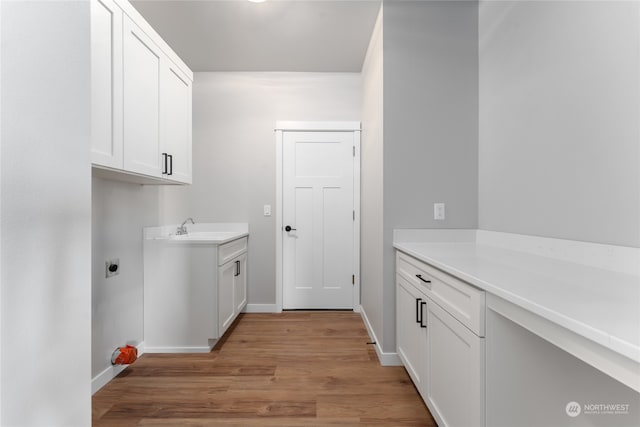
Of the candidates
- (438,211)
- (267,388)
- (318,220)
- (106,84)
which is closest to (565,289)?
(438,211)

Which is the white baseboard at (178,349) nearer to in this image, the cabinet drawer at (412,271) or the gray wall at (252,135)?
the gray wall at (252,135)

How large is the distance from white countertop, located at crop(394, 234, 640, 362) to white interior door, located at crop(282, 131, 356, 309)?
174cm

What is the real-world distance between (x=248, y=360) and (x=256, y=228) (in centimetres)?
143

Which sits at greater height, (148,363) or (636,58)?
(636,58)

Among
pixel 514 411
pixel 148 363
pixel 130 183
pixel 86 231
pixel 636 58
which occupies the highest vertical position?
pixel 636 58

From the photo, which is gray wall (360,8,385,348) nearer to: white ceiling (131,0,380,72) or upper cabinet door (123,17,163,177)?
white ceiling (131,0,380,72)

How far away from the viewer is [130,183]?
2.26m

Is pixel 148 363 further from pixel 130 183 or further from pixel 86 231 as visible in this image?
pixel 86 231

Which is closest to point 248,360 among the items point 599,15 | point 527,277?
point 527,277

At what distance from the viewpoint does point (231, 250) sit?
2.73 m

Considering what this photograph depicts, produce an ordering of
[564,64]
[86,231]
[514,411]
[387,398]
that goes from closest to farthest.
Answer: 1. [86,231]
2. [514,411]
3. [564,64]
4. [387,398]

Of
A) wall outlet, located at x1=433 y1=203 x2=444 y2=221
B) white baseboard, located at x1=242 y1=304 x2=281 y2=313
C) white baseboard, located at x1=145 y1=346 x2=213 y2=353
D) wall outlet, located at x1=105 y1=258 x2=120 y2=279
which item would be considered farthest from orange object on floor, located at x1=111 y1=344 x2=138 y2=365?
wall outlet, located at x1=433 y1=203 x2=444 y2=221

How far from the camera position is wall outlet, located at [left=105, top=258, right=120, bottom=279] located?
1987 mm

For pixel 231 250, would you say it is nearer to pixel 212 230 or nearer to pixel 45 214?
pixel 212 230
